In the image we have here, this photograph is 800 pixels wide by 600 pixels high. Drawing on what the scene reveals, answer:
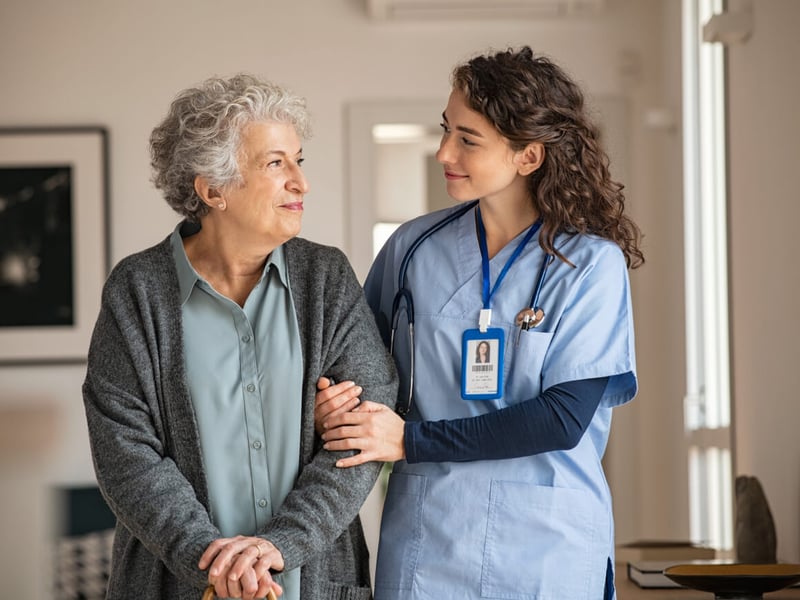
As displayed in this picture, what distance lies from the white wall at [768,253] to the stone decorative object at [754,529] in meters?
0.11

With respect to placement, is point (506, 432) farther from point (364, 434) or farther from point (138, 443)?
point (138, 443)

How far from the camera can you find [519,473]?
6.13ft

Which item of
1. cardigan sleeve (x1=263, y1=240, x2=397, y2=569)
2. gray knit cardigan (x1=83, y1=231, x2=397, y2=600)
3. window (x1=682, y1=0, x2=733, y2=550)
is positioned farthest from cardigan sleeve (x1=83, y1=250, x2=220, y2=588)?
window (x1=682, y1=0, x2=733, y2=550)

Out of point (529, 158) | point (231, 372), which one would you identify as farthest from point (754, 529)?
point (231, 372)

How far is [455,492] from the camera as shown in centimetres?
187

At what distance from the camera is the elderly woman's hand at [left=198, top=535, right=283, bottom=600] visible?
5.26 ft

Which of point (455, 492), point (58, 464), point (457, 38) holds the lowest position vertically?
point (58, 464)

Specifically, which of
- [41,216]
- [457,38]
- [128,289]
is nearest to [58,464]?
[41,216]

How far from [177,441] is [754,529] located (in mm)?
1405

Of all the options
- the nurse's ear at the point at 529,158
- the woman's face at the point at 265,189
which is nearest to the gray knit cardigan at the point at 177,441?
the woman's face at the point at 265,189

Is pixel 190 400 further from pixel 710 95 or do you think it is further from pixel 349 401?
pixel 710 95

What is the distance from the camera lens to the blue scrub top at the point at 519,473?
1.85 m

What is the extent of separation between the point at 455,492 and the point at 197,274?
0.57 m

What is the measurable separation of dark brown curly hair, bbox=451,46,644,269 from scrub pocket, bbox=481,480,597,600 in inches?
16.5
